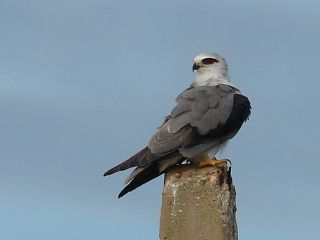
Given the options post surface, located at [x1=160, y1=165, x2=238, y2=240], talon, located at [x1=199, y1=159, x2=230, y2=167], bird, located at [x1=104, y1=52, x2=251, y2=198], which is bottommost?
post surface, located at [x1=160, y1=165, x2=238, y2=240]

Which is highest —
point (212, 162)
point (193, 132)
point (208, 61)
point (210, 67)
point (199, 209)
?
point (208, 61)

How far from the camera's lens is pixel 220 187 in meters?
7.44

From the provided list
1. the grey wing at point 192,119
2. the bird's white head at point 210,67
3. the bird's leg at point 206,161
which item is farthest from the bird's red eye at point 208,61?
the bird's leg at point 206,161

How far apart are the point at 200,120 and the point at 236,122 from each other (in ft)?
2.12

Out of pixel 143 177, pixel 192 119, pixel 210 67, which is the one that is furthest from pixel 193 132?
pixel 210 67

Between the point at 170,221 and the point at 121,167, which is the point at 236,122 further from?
the point at 170,221

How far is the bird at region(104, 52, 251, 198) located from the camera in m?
9.91

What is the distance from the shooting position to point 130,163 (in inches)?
384

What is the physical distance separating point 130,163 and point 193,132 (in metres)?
1.11

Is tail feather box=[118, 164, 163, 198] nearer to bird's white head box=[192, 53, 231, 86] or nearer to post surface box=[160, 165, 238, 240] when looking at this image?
post surface box=[160, 165, 238, 240]

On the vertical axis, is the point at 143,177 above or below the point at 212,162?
above

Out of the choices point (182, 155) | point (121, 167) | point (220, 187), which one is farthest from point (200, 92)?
point (220, 187)

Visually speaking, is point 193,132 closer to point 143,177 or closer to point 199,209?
point 143,177

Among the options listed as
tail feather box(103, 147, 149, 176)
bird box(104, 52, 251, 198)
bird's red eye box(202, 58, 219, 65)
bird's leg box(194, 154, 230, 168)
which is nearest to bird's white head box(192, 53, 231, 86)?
bird's red eye box(202, 58, 219, 65)
